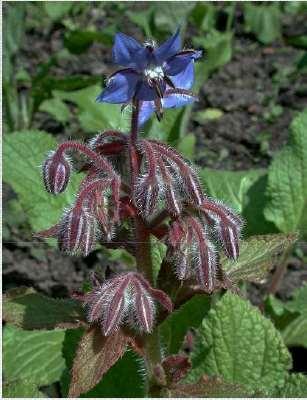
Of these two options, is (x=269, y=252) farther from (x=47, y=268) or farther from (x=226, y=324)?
(x=47, y=268)

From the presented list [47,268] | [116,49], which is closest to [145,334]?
[116,49]

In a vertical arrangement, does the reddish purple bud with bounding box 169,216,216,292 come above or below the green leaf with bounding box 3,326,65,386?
above

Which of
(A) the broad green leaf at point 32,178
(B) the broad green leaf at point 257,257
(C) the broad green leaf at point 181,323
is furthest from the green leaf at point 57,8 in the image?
(B) the broad green leaf at point 257,257

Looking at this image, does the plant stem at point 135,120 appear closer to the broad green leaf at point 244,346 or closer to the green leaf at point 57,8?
the broad green leaf at point 244,346

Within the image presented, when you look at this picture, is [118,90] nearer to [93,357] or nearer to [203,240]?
[203,240]

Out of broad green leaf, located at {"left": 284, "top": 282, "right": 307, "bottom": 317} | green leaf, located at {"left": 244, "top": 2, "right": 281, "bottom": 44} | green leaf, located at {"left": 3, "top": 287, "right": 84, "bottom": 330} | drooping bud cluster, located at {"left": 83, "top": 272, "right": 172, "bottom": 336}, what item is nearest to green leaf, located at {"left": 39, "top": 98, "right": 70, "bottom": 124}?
green leaf, located at {"left": 244, "top": 2, "right": 281, "bottom": 44}

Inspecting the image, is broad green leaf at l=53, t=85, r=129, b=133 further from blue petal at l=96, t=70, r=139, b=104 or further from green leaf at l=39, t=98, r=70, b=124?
blue petal at l=96, t=70, r=139, b=104
